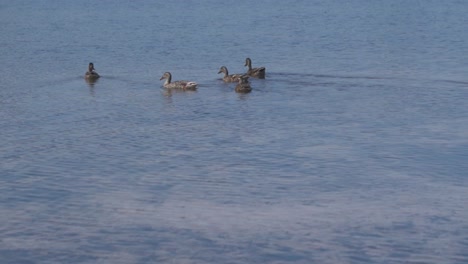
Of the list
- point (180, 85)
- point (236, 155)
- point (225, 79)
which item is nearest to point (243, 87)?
point (180, 85)

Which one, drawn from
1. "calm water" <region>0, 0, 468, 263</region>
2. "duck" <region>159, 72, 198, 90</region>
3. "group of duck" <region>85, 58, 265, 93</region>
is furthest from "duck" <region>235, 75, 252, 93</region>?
"duck" <region>159, 72, 198, 90</region>

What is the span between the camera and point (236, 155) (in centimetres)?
1892

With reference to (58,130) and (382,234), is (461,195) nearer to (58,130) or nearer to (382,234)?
(382,234)

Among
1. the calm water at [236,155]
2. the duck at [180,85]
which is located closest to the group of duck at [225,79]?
the duck at [180,85]

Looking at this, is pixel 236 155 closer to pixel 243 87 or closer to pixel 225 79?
pixel 243 87

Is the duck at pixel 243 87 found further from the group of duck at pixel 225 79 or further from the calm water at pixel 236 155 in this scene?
the calm water at pixel 236 155

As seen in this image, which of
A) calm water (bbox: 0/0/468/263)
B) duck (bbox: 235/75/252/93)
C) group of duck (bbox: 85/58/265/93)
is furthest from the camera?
group of duck (bbox: 85/58/265/93)

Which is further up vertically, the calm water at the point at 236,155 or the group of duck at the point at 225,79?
the group of duck at the point at 225,79

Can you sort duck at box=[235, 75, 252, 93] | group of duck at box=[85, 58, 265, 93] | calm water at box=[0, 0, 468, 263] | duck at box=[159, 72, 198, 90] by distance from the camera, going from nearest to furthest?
calm water at box=[0, 0, 468, 263], duck at box=[235, 75, 252, 93], group of duck at box=[85, 58, 265, 93], duck at box=[159, 72, 198, 90]

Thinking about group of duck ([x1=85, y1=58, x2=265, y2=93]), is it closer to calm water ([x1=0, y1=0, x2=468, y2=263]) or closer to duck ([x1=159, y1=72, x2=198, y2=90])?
duck ([x1=159, y1=72, x2=198, y2=90])

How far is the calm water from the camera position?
1354cm

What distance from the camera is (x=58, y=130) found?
71.0 feet

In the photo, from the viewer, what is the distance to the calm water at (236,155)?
44.4 feet

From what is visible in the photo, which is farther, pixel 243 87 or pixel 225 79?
pixel 225 79
